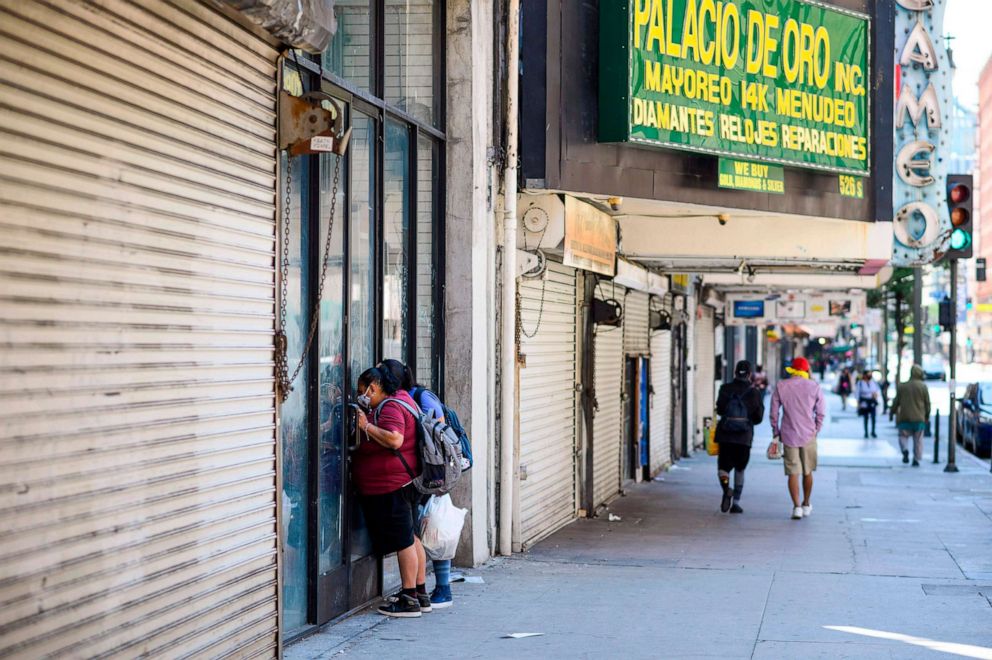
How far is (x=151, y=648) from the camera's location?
5867 mm

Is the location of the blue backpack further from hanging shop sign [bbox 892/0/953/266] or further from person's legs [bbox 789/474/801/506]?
hanging shop sign [bbox 892/0/953/266]

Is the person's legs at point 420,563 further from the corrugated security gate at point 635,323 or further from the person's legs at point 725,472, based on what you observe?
the corrugated security gate at point 635,323

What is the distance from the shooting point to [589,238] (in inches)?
536

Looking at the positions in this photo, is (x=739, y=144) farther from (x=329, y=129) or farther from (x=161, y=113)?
(x=161, y=113)

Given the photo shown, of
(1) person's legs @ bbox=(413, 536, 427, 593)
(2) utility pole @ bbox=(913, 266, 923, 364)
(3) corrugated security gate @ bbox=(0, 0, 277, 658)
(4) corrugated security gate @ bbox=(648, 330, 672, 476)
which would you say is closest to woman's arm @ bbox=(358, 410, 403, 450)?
(1) person's legs @ bbox=(413, 536, 427, 593)

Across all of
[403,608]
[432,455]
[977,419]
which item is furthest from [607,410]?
[977,419]

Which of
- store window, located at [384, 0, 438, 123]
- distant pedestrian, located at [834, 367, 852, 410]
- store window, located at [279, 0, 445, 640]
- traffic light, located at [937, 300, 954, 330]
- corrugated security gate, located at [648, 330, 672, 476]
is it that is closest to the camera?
store window, located at [279, 0, 445, 640]

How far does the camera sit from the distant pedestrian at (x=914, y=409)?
22.6 meters

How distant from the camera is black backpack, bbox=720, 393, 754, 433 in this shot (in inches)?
626

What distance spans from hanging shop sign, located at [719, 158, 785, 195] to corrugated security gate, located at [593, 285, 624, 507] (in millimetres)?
2724

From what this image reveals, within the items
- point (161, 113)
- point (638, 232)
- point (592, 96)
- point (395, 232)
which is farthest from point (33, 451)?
point (638, 232)

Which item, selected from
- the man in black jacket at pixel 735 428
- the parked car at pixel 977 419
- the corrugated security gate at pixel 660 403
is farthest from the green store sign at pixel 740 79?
the parked car at pixel 977 419

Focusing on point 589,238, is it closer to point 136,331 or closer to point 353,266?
point 353,266

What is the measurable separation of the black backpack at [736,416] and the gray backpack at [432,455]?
7.61 meters
